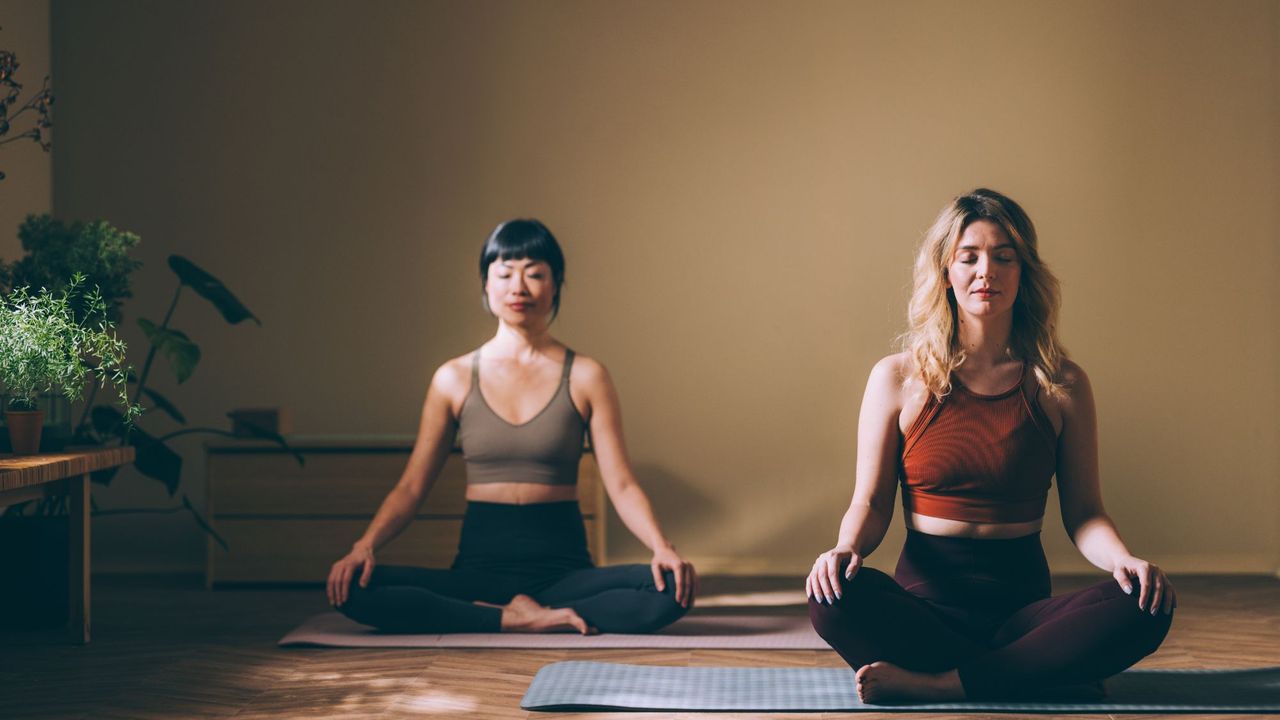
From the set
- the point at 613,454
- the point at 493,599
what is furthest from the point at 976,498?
the point at 493,599

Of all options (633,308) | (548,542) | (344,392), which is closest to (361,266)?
(344,392)

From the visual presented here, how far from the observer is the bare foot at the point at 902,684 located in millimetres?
2383

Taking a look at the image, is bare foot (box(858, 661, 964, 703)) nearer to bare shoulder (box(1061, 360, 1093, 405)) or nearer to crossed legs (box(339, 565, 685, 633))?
bare shoulder (box(1061, 360, 1093, 405))

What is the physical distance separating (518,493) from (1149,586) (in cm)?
166

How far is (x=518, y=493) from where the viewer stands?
3271 millimetres

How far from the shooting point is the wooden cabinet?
13.4 feet

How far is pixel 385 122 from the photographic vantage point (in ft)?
15.0

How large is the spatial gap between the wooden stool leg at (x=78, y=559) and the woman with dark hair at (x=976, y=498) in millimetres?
1970

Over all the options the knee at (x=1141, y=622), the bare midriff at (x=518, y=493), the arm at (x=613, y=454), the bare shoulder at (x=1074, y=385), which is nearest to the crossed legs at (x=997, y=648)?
the knee at (x=1141, y=622)

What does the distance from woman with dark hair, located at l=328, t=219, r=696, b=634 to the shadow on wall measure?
3.88 feet

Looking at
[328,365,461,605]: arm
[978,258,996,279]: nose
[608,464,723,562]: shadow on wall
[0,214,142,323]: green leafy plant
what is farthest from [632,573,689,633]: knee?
[0,214,142,323]: green leafy plant

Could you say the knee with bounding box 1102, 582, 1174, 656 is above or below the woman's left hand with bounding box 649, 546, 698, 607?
above

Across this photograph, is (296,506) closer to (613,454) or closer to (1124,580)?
(613,454)

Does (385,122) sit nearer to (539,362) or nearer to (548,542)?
(539,362)
